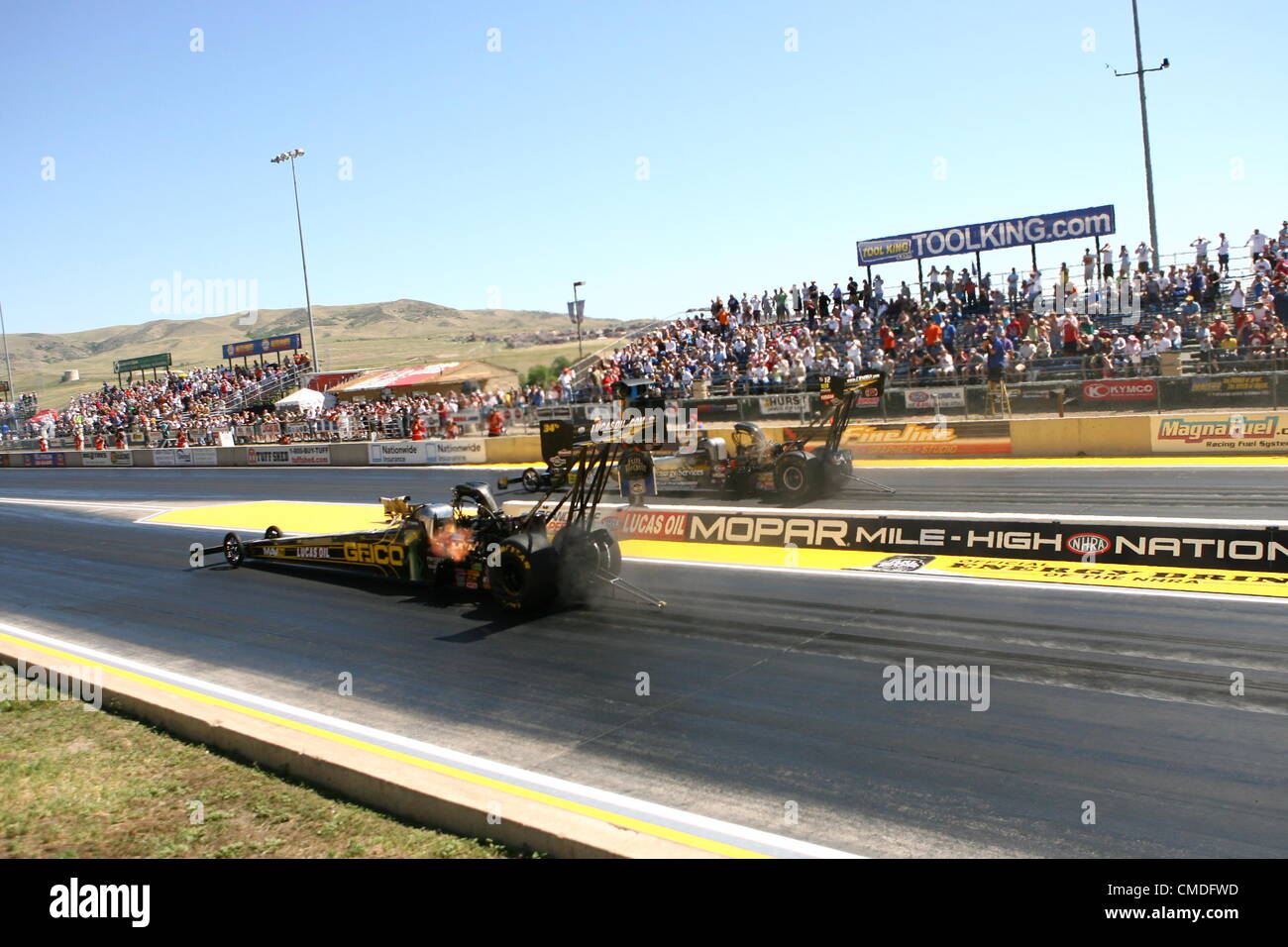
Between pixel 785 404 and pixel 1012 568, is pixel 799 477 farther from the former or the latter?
pixel 785 404

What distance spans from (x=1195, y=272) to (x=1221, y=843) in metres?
23.0

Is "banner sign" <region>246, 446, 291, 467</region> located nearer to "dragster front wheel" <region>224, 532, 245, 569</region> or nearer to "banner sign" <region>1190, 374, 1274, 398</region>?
"dragster front wheel" <region>224, 532, 245, 569</region>

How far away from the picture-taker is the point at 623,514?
51.4ft

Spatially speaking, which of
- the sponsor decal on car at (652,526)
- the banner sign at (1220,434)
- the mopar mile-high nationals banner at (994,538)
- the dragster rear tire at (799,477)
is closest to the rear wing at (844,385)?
the dragster rear tire at (799,477)

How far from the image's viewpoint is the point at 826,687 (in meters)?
7.60

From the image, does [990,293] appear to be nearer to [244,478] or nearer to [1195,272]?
[1195,272]

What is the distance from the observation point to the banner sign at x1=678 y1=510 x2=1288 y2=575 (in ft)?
33.0

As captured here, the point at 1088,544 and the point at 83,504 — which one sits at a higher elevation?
the point at 83,504

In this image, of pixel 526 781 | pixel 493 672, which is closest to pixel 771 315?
pixel 493 672

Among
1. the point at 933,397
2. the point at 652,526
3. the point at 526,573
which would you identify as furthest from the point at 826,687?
the point at 933,397

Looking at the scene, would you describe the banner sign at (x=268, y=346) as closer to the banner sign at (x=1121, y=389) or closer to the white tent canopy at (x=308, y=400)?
the white tent canopy at (x=308, y=400)

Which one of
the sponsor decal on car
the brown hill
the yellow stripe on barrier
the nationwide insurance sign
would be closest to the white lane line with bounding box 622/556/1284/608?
the yellow stripe on barrier

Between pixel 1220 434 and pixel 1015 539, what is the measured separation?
29.9 feet

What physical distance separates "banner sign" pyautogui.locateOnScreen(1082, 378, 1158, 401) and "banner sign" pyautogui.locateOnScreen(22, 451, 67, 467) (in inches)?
1867
